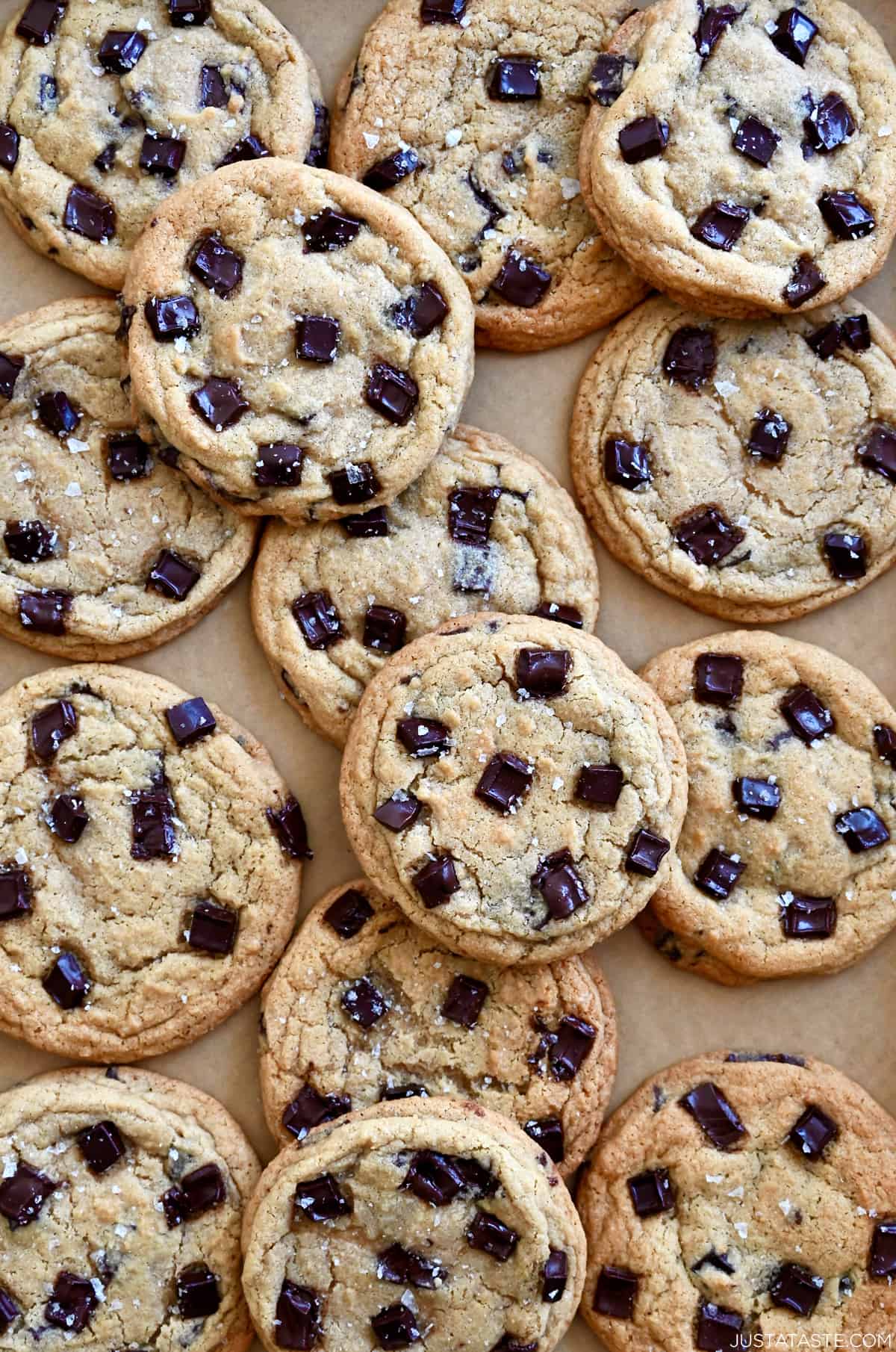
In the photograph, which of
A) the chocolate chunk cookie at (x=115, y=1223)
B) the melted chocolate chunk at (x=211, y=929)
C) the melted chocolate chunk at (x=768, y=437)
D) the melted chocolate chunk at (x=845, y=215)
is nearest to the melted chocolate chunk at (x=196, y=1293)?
the chocolate chunk cookie at (x=115, y=1223)

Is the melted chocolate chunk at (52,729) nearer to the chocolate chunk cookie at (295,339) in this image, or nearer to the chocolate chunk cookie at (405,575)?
the chocolate chunk cookie at (405,575)

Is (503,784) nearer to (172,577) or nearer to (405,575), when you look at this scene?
(405,575)

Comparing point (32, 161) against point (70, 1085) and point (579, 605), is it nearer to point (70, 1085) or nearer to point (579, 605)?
point (579, 605)

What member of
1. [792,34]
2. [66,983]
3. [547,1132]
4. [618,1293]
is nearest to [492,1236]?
[547,1132]

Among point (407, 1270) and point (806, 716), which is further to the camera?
point (806, 716)

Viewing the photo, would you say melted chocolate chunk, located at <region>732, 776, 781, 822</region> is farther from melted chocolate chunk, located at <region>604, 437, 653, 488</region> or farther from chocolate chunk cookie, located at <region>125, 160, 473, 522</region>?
chocolate chunk cookie, located at <region>125, 160, 473, 522</region>

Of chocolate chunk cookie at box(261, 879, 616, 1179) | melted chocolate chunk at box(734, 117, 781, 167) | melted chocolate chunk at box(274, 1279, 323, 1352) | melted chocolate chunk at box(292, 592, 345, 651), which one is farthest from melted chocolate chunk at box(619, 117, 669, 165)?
melted chocolate chunk at box(274, 1279, 323, 1352)

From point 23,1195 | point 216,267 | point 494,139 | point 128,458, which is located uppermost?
point 494,139
